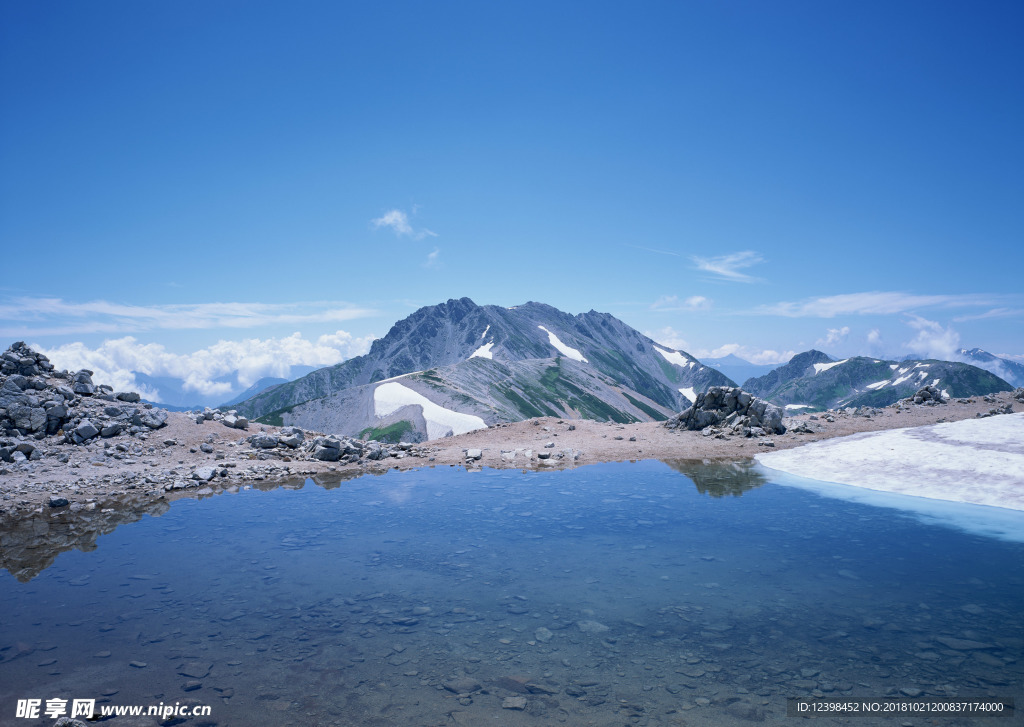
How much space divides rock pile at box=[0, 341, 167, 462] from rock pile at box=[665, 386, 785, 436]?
139ft

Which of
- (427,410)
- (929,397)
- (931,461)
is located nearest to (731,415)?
(931,461)

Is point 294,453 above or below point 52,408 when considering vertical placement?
below

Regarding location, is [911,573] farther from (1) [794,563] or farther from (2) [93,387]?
(2) [93,387]

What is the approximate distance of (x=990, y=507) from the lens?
22797 mm

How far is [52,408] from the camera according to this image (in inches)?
1270

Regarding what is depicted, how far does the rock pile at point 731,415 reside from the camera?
42750 mm

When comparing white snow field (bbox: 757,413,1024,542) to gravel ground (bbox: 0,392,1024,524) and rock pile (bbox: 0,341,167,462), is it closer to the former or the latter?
gravel ground (bbox: 0,392,1024,524)

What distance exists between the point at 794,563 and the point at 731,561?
81.4 inches

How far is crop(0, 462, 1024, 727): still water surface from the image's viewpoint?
35.0ft

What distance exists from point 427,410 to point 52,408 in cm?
10378

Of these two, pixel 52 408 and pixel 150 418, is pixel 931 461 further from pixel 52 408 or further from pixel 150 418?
pixel 52 408

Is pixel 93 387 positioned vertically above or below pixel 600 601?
above

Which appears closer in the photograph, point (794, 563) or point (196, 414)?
point (794, 563)

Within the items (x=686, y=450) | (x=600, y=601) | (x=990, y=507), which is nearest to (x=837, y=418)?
(x=686, y=450)
